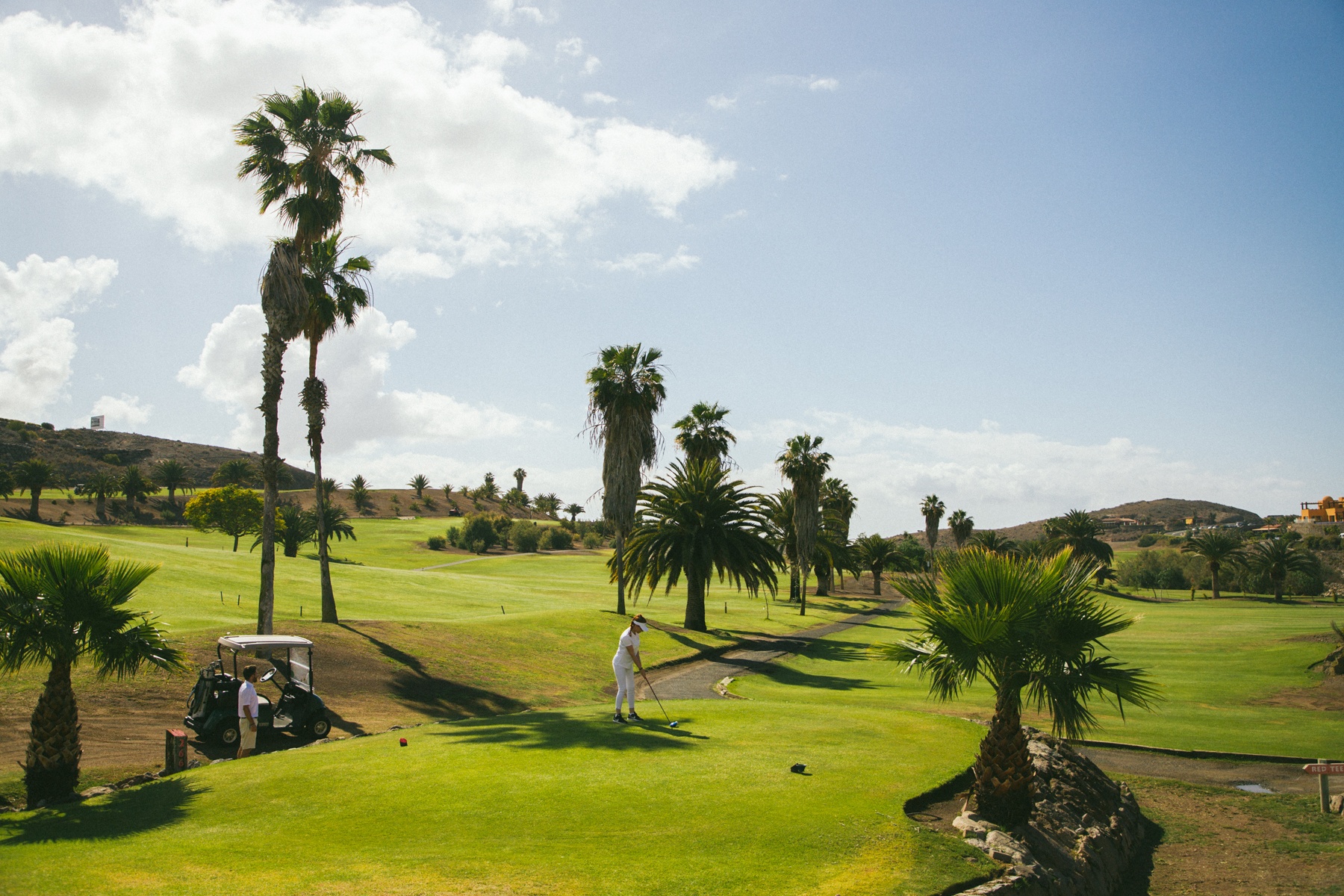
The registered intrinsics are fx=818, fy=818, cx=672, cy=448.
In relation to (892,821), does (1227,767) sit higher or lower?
lower

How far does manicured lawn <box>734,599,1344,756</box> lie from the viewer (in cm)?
2175

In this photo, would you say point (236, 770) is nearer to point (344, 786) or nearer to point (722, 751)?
point (344, 786)

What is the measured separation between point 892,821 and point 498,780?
18.9 ft

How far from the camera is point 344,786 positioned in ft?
40.2

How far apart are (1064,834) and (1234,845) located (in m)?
4.30

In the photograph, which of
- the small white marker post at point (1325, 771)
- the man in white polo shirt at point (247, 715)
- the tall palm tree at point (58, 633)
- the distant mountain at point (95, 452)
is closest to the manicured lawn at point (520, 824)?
the tall palm tree at point (58, 633)

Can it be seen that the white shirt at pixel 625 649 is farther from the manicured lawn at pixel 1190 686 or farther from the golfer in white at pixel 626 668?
the manicured lawn at pixel 1190 686

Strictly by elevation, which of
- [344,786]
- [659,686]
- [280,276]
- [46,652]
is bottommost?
[659,686]

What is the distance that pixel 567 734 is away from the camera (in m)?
16.1

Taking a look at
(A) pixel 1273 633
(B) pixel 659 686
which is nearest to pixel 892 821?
(B) pixel 659 686

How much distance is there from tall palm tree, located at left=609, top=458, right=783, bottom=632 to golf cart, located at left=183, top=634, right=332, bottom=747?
24005mm

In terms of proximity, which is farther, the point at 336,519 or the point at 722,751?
the point at 336,519

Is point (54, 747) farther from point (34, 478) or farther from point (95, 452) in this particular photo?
point (95, 452)

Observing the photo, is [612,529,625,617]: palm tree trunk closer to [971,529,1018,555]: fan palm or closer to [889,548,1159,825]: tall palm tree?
[889,548,1159,825]: tall palm tree
